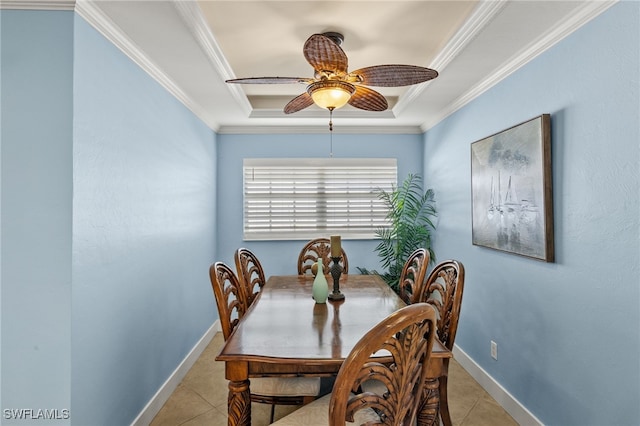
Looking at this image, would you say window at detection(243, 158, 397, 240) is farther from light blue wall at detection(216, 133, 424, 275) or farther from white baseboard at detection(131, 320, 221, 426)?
white baseboard at detection(131, 320, 221, 426)

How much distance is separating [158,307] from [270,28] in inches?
80.0

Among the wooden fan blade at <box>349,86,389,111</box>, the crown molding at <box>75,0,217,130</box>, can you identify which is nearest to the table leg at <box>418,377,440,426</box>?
the wooden fan blade at <box>349,86,389,111</box>

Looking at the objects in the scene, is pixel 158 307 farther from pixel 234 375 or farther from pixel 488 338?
pixel 488 338

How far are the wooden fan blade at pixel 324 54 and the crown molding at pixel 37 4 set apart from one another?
1.07 m

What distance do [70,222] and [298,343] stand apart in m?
1.16

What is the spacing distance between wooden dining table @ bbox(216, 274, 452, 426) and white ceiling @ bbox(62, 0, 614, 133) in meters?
1.61

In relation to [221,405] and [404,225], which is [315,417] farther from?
[404,225]

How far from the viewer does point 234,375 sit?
1.38 metres

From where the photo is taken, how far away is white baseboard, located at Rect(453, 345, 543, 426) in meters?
2.13

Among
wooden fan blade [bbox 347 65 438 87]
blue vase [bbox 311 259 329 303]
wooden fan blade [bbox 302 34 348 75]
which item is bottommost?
blue vase [bbox 311 259 329 303]

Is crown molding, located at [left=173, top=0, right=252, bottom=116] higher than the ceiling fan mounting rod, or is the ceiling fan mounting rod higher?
the ceiling fan mounting rod

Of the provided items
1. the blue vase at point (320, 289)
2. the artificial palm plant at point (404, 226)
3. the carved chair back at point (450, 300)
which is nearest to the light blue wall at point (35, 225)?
the blue vase at point (320, 289)

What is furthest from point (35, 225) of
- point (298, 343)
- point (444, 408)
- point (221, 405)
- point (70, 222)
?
point (444, 408)

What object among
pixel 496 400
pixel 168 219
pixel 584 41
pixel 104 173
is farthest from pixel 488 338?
pixel 104 173
